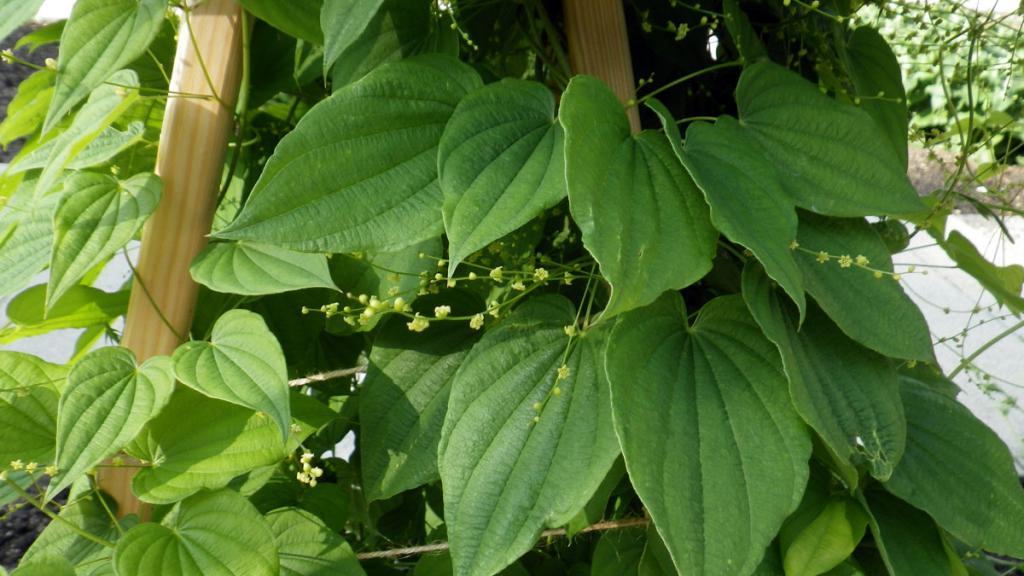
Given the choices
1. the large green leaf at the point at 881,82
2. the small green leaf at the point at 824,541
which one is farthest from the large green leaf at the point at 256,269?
the large green leaf at the point at 881,82

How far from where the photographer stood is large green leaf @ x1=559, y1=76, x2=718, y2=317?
54 centimetres

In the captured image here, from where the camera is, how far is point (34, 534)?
6.40 ft

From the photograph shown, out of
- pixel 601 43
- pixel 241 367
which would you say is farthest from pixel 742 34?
pixel 241 367

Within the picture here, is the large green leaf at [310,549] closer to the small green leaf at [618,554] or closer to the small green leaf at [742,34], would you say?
the small green leaf at [618,554]

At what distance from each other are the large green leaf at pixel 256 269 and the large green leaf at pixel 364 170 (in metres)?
0.05

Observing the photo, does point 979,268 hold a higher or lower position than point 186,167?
lower

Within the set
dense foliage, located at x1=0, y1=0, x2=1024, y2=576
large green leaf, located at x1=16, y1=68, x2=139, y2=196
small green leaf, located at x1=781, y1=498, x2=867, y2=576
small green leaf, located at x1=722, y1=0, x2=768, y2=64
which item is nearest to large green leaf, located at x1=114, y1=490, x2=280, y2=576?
dense foliage, located at x1=0, y1=0, x2=1024, y2=576

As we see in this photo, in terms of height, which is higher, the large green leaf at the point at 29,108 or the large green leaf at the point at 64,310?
the large green leaf at the point at 29,108

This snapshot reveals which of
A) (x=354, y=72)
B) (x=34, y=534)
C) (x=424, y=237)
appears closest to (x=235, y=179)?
(x=354, y=72)

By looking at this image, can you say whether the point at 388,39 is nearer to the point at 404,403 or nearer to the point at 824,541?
the point at 404,403

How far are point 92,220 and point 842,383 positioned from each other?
0.50 m

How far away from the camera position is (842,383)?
682mm

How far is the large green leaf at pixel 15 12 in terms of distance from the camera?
0.56m

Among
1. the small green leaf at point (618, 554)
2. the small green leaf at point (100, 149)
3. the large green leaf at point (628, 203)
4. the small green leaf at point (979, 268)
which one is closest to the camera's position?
the large green leaf at point (628, 203)
